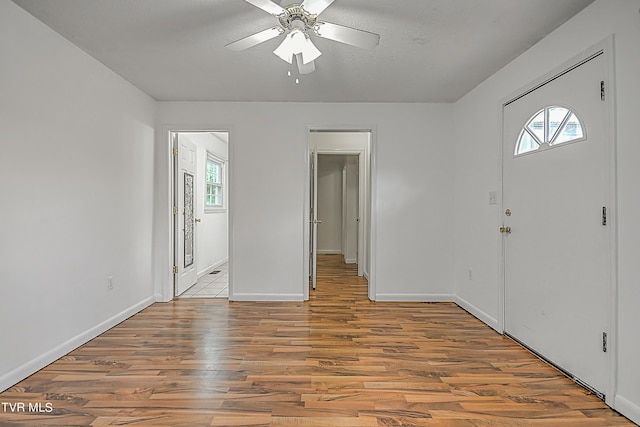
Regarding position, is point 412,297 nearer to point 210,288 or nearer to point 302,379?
point 302,379

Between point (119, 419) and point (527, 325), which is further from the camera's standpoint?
point (527, 325)

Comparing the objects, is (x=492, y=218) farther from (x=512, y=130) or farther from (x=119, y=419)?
(x=119, y=419)

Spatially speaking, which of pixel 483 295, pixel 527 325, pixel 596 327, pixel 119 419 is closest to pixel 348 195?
pixel 483 295

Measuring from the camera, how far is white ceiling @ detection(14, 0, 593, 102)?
2078 mm

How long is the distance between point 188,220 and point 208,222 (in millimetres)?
1243

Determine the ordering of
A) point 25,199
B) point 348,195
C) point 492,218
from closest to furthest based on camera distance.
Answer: point 25,199 < point 492,218 < point 348,195

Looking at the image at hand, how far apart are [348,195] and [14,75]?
555 cm

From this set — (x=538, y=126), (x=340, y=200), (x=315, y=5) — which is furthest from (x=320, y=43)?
(x=340, y=200)

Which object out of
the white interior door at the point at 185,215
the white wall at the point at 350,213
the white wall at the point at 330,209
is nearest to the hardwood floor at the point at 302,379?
the white interior door at the point at 185,215

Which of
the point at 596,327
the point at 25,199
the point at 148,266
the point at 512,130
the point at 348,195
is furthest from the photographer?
the point at 348,195

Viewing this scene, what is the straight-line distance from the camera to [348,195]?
23.1ft

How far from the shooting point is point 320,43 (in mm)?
2533

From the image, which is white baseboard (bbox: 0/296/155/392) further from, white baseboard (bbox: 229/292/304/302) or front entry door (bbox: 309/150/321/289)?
front entry door (bbox: 309/150/321/289)

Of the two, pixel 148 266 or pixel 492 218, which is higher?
pixel 492 218
